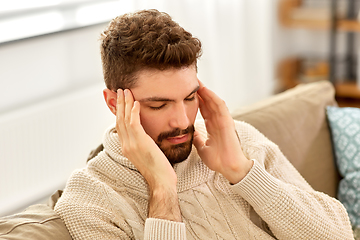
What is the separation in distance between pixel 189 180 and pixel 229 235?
20 centimetres

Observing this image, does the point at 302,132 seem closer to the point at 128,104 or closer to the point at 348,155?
the point at 348,155

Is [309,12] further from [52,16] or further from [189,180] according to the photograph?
[189,180]

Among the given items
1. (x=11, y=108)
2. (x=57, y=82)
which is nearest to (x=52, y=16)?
(x=57, y=82)

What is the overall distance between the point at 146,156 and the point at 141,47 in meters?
0.30

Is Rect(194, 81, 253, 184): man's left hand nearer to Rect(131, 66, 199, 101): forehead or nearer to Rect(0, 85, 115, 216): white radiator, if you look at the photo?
Rect(131, 66, 199, 101): forehead

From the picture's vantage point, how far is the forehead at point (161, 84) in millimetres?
1295

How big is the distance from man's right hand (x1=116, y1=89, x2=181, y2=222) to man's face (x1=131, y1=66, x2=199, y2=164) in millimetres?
49

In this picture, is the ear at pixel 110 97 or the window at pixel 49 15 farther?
the window at pixel 49 15

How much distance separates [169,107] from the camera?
133cm

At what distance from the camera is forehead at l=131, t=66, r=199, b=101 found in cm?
129

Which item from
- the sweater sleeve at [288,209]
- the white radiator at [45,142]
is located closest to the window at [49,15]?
the white radiator at [45,142]

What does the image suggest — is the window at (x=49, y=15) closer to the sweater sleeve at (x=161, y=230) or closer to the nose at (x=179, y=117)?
the nose at (x=179, y=117)

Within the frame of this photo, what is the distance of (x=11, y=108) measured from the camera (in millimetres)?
2367

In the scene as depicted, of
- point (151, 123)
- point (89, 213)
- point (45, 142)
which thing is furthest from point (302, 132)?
point (45, 142)
